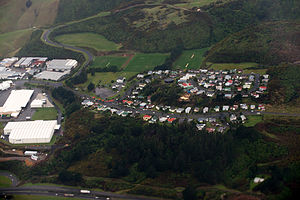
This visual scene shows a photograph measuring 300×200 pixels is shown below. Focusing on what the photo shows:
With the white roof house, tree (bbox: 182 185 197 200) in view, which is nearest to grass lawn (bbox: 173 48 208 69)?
the white roof house

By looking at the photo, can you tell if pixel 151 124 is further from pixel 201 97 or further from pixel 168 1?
pixel 168 1

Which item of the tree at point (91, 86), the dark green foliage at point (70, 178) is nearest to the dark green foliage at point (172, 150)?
the dark green foliage at point (70, 178)

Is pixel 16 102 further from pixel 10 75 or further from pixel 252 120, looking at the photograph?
pixel 252 120

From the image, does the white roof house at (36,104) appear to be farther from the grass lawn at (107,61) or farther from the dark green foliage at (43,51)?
the dark green foliage at (43,51)

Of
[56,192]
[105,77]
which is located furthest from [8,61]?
[56,192]

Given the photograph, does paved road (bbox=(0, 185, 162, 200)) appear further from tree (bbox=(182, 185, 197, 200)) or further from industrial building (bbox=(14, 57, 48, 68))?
industrial building (bbox=(14, 57, 48, 68))

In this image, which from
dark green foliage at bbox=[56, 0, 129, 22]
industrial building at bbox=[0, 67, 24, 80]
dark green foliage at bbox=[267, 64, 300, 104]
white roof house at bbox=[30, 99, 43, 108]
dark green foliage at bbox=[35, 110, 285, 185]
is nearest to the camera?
dark green foliage at bbox=[35, 110, 285, 185]

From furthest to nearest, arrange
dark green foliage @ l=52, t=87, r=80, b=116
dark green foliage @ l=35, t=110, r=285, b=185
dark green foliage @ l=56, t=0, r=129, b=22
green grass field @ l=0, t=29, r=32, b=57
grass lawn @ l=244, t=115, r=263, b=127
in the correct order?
dark green foliage @ l=56, t=0, r=129, b=22
green grass field @ l=0, t=29, r=32, b=57
dark green foliage @ l=52, t=87, r=80, b=116
grass lawn @ l=244, t=115, r=263, b=127
dark green foliage @ l=35, t=110, r=285, b=185
